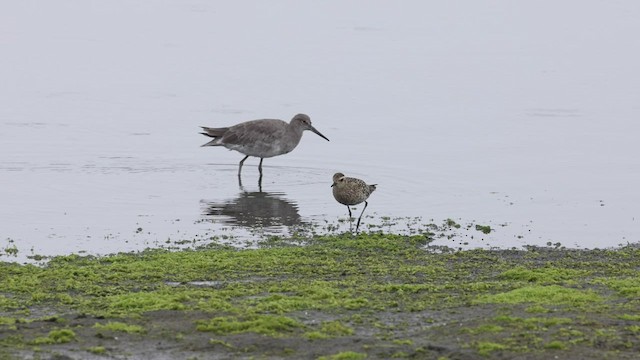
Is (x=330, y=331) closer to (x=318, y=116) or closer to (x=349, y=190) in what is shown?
(x=349, y=190)

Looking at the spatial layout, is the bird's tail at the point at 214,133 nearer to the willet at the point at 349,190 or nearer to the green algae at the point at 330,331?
the willet at the point at 349,190

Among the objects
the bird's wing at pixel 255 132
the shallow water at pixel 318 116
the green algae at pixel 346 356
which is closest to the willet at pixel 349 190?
the shallow water at pixel 318 116

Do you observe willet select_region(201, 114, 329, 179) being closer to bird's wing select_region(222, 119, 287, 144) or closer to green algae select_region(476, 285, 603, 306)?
bird's wing select_region(222, 119, 287, 144)

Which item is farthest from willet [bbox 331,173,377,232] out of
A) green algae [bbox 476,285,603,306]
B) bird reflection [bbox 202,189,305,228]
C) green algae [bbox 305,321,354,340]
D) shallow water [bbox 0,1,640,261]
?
green algae [bbox 305,321,354,340]

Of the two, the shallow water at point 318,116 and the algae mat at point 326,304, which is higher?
the shallow water at point 318,116

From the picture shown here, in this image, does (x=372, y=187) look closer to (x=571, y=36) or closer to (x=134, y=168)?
(x=134, y=168)

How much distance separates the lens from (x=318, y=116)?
2205cm

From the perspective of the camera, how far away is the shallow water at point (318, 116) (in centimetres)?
1506

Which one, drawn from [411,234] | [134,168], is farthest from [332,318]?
[134,168]

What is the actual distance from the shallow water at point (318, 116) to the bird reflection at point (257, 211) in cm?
7

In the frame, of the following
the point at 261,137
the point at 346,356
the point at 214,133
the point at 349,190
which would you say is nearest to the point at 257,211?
the point at 349,190

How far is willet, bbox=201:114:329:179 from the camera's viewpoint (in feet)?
61.9

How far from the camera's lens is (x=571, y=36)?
3030 cm

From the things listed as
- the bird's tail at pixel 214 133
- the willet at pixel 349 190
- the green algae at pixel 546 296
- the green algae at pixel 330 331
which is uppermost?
the bird's tail at pixel 214 133
